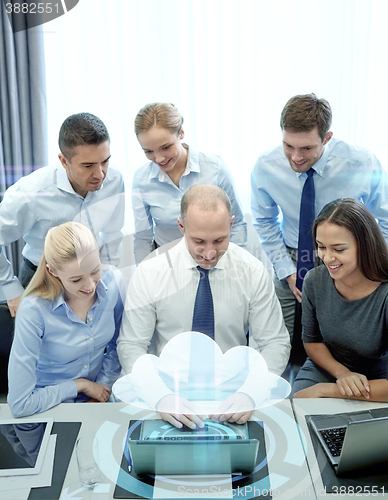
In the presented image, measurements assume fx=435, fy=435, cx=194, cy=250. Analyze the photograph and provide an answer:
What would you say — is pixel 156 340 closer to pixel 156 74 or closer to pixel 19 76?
pixel 156 74

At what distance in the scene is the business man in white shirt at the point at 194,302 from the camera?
3.34 feet

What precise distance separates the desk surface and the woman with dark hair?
138 mm

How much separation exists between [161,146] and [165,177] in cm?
11

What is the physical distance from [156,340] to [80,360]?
0.18 m

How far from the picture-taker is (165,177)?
1.20 meters

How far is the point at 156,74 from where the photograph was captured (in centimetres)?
139

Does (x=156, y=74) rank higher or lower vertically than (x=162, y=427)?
higher

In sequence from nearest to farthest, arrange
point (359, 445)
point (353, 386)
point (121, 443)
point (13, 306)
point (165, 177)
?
point (359, 445) < point (121, 443) < point (353, 386) < point (13, 306) < point (165, 177)

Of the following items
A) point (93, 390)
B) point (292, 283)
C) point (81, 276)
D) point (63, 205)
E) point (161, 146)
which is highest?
point (161, 146)

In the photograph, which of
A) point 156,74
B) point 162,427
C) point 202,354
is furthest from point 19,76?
point 162,427

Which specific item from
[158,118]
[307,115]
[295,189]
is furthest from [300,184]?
[158,118]

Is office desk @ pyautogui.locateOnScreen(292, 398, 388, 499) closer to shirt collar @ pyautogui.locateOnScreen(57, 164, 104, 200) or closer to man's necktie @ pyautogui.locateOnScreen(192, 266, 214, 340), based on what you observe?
man's necktie @ pyautogui.locateOnScreen(192, 266, 214, 340)

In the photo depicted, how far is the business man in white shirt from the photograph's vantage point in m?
1.02

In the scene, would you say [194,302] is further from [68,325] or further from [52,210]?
[52,210]
